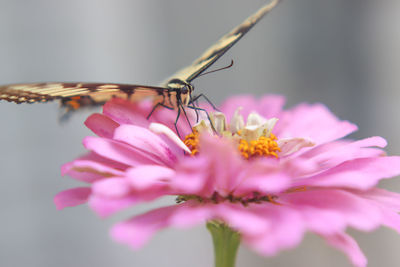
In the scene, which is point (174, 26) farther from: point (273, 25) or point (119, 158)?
point (119, 158)

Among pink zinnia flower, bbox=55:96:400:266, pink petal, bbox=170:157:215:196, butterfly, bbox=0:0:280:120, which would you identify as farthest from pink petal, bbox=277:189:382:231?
butterfly, bbox=0:0:280:120

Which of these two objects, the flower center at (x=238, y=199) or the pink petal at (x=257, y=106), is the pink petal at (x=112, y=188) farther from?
the pink petal at (x=257, y=106)

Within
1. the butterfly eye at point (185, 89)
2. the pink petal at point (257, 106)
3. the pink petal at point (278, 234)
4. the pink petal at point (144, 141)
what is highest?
the pink petal at point (257, 106)

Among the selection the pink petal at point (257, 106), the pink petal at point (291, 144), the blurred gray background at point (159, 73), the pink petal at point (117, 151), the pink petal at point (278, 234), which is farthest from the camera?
the blurred gray background at point (159, 73)

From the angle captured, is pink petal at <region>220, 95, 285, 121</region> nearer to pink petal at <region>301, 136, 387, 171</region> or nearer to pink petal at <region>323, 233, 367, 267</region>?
pink petal at <region>301, 136, 387, 171</region>

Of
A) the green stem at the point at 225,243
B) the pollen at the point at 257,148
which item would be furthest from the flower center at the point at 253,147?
the green stem at the point at 225,243

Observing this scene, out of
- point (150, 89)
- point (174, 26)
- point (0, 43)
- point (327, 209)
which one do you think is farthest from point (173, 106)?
point (174, 26)
